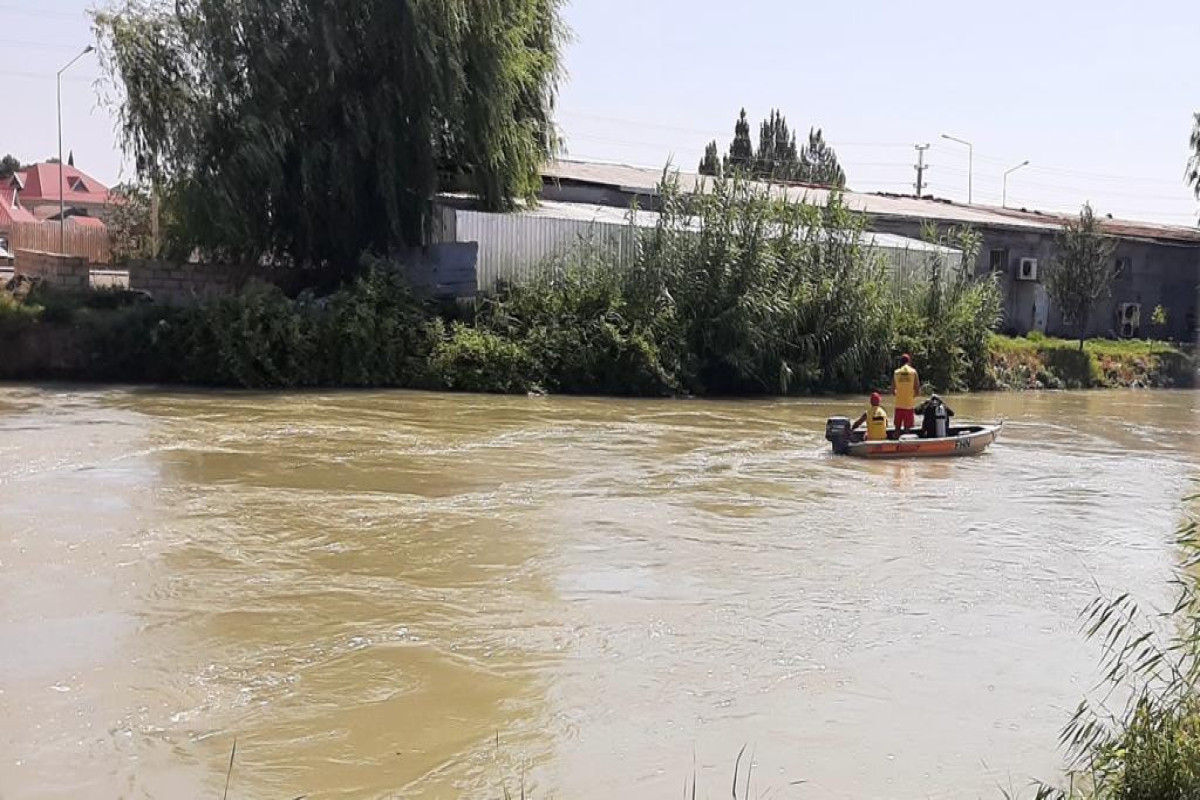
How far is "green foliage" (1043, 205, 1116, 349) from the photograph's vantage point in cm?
3478

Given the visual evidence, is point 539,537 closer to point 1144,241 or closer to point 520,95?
point 520,95

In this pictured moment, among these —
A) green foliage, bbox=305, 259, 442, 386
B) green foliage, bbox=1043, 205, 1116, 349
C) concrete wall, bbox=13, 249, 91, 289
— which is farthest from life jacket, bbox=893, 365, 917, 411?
concrete wall, bbox=13, 249, 91, 289

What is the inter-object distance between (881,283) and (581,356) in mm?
8064

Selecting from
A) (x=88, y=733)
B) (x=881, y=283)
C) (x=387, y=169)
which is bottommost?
(x=88, y=733)

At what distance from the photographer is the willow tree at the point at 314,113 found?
25.1 metres

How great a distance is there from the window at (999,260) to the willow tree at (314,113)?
18405 millimetres

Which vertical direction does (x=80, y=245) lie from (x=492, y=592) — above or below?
above

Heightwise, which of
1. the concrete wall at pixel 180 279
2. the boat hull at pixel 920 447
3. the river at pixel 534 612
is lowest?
the river at pixel 534 612

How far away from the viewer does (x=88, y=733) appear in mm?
6656

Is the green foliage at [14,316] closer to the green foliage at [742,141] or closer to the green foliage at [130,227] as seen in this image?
the green foliage at [130,227]

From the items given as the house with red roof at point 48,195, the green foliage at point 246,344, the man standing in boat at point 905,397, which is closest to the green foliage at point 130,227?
the green foliage at point 246,344

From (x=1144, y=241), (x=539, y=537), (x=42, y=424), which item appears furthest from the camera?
(x=1144, y=241)

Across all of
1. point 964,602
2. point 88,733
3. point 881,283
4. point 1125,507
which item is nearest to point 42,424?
point 88,733

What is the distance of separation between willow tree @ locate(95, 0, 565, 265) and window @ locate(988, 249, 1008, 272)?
18.4m
